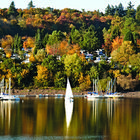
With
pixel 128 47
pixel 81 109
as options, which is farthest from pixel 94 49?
pixel 81 109

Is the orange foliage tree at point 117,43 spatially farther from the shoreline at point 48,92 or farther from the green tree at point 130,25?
the shoreline at point 48,92

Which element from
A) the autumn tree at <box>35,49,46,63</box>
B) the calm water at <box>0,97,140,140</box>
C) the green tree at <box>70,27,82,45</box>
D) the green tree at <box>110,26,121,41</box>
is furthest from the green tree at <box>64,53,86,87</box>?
the calm water at <box>0,97,140,140</box>

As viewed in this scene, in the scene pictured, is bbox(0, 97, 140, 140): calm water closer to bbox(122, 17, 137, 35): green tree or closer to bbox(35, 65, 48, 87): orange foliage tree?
bbox(35, 65, 48, 87): orange foliage tree

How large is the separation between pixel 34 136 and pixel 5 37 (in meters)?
147

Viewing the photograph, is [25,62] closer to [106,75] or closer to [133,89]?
[106,75]

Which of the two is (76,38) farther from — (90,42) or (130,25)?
(130,25)

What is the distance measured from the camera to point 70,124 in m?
59.6

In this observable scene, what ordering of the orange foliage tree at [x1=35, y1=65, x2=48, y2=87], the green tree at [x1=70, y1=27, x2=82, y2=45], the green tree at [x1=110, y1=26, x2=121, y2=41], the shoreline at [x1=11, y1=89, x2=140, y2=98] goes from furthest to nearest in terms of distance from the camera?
1. the green tree at [x1=110, y1=26, x2=121, y2=41]
2. the green tree at [x1=70, y1=27, x2=82, y2=45]
3. the orange foliage tree at [x1=35, y1=65, x2=48, y2=87]
4. the shoreline at [x1=11, y1=89, x2=140, y2=98]

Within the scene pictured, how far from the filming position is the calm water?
5050 centimetres

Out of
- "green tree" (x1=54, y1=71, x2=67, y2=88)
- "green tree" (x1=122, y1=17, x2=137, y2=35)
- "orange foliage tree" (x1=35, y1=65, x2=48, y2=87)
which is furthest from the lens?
"green tree" (x1=122, y1=17, x2=137, y2=35)

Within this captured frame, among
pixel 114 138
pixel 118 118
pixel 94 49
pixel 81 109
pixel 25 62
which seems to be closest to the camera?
pixel 114 138

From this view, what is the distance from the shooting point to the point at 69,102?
322 ft

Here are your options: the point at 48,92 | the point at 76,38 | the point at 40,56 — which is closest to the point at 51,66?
the point at 48,92

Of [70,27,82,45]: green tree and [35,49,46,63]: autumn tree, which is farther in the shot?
[70,27,82,45]: green tree
